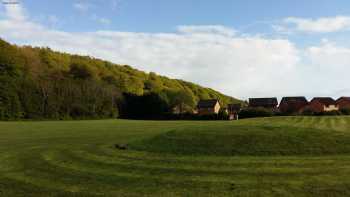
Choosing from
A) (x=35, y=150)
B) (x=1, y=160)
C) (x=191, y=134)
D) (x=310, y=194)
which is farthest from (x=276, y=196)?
(x=35, y=150)

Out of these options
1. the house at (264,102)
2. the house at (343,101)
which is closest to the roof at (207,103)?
the house at (264,102)

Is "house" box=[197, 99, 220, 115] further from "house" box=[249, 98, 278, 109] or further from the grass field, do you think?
the grass field

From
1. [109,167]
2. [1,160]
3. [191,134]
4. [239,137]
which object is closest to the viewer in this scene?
[109,167]

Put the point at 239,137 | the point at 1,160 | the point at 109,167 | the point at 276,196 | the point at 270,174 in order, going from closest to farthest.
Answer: the point at 276,196 → the point at 270,174 → the point at 109,167 → the point at 1,160 → the point at 239,137

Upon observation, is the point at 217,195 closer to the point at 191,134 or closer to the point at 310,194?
the point at 310,194

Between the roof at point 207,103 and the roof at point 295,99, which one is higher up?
the roof at point 295,99

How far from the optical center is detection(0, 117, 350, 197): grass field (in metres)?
8.46

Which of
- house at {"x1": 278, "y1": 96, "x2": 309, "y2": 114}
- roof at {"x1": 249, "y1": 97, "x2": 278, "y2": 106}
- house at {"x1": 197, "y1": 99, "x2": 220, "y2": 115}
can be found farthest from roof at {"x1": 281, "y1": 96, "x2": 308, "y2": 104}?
house at {"x1": 197, "y1": 99, "x2": 220, "y2": 115}

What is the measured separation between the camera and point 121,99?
7781cm

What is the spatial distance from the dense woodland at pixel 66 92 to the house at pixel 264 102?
21.0 metres

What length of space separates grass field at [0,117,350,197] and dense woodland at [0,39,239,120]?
45350 mm

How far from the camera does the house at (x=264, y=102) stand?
320ft

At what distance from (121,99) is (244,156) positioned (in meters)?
66.2

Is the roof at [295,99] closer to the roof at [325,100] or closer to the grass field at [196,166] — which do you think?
the roof at [325,100]
